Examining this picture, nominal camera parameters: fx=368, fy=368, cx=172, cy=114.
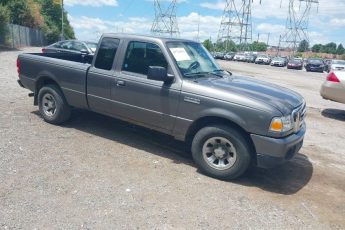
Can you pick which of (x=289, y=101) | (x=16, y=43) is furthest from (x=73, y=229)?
(x=16, y=43)

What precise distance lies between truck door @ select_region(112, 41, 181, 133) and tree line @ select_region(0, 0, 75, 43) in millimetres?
31729

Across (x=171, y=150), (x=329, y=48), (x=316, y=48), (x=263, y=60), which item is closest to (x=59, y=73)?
(x=171, y=150)

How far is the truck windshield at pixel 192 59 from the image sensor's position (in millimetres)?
5508

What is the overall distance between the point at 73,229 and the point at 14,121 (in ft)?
→ 13.9

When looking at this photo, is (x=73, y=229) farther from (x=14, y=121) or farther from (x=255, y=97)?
(x=14, y=121)

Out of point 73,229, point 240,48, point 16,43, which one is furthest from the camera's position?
point 240,48

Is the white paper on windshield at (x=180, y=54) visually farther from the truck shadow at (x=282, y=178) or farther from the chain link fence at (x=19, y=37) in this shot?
the chain link fence at (x=19, y=37)

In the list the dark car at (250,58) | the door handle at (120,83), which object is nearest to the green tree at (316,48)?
the dark car at (250,58)

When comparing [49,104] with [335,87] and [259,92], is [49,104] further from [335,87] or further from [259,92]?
[335,87]

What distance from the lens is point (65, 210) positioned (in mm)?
3975

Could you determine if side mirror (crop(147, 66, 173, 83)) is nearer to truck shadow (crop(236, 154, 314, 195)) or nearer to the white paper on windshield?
the white paper on windshield

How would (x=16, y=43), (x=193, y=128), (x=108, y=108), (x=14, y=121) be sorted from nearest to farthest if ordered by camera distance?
(x=193, y=128) → (x=108, y=108) → (x=14, y=121) → (x=16, y=43)

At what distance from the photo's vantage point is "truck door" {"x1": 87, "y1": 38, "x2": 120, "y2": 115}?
600 cm

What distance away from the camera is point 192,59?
5.77 meters
